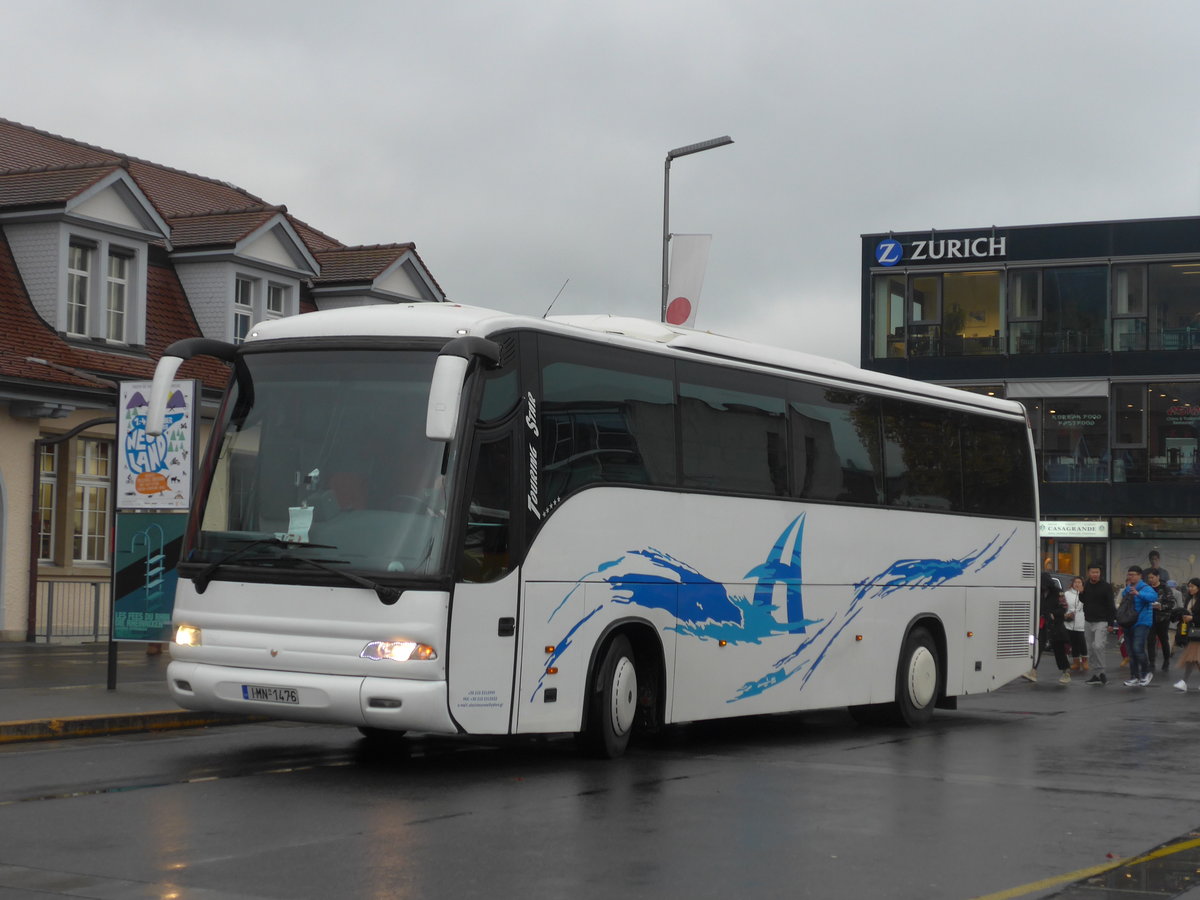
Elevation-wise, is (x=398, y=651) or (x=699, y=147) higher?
(x=699, y=147)

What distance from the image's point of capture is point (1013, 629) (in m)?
19.4

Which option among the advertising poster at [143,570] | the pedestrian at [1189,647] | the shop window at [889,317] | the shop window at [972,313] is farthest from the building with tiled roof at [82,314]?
the shop window at [972,313]

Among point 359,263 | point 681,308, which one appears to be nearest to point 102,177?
point 359,263

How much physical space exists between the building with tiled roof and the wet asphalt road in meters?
11.8

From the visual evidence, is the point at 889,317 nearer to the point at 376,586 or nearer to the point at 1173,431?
the point at 1173,431

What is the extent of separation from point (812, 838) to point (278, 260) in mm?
26093

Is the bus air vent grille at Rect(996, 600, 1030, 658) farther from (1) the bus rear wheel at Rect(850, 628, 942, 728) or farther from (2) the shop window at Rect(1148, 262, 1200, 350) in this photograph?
(2) the shop window at Rect(1148, 262, 1200, 350)

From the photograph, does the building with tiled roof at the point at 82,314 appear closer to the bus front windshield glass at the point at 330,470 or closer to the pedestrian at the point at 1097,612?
the bus front windshield glass at the point at 330,470

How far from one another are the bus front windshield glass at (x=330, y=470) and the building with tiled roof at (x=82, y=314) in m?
11.6

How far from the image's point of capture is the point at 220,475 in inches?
471

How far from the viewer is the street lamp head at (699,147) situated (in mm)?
27953

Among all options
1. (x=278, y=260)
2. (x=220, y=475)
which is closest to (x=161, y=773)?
(x=220, y=475)

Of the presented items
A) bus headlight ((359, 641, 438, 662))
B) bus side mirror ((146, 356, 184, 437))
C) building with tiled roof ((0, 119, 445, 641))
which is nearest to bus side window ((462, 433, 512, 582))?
bus headlight ((359, 641, 438, 662))

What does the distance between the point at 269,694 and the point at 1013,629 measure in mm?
10701
